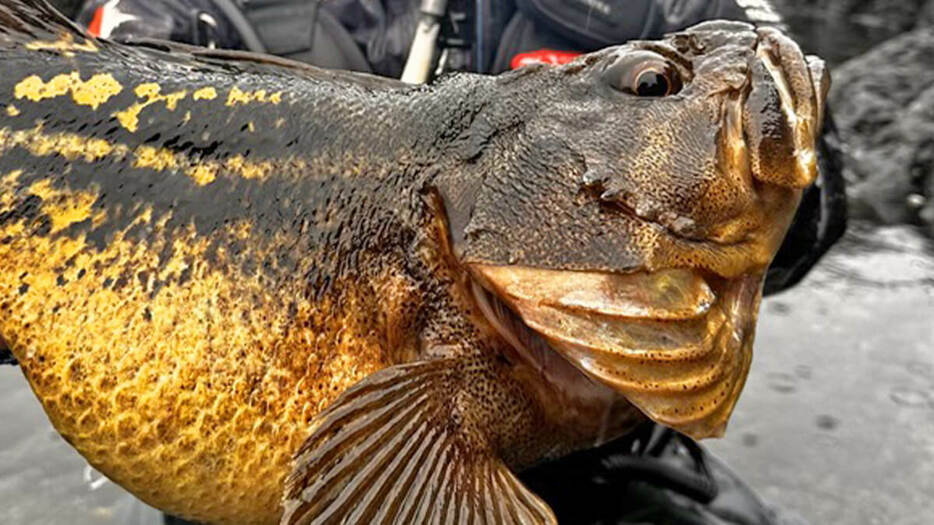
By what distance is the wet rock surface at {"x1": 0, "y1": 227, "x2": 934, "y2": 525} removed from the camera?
3549 millimetres

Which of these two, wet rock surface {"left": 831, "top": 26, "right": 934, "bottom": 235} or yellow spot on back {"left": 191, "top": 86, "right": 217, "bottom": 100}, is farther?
wet rock surface {"left": 831, "top": 26, "right": 934, "bottom": 235}

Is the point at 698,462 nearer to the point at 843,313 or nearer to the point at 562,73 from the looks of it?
the point at 562,73

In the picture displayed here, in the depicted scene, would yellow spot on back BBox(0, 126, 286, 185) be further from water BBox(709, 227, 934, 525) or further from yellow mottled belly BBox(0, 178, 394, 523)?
water BBox(709, 227, 934, 525)

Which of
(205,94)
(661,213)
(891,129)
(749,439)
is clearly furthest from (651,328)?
(891,129)

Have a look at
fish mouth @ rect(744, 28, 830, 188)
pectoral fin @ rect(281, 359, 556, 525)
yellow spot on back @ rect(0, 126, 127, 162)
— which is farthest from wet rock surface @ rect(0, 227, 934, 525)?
fish mouth @ rect(744, 28, 830, 188)

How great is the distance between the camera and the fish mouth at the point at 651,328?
148 cm

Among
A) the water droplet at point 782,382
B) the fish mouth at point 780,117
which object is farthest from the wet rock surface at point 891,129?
the fish mouth at point 780,117

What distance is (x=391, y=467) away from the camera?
150cm

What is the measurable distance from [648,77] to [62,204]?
96cm

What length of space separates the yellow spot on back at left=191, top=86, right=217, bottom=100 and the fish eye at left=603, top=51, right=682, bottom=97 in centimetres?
69

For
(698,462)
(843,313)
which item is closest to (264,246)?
(698,462)

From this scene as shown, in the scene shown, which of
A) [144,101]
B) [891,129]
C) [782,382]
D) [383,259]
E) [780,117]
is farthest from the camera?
[891,129]

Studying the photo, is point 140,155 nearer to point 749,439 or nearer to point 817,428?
point 749,439

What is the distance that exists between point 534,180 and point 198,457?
27.1 inches
